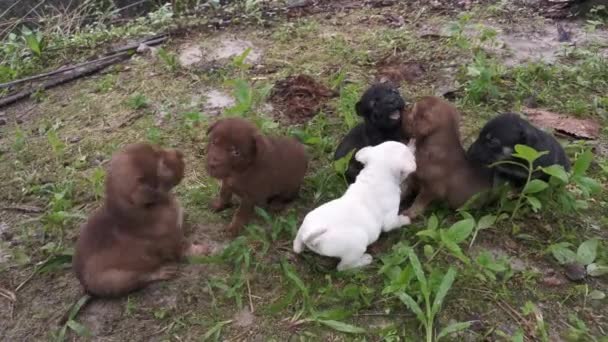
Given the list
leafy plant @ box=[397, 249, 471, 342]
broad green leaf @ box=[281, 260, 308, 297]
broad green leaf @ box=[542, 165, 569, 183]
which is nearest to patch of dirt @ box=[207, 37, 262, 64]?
broad green leaf @ box=[281, 260, 308, 297]

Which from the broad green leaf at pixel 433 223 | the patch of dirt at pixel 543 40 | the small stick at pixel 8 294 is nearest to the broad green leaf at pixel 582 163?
the broad green leaf at pixel 433 223

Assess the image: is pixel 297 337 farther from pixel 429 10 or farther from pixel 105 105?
pixel 429 10

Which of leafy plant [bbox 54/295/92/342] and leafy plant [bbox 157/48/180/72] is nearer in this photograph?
leafy plant [bbox 54/295/92/342]

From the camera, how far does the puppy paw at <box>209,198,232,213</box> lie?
14.4ft

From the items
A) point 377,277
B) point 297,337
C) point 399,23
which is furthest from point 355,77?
point 297,337

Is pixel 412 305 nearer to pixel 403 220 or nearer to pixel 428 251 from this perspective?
pixel 428 251

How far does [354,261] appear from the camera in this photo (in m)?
3.62

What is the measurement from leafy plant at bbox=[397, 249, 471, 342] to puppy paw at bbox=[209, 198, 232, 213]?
1.54m

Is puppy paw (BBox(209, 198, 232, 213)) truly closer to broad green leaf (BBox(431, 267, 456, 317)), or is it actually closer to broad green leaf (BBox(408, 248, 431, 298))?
broad green leaf (BBox(408, 248, 431, 298))

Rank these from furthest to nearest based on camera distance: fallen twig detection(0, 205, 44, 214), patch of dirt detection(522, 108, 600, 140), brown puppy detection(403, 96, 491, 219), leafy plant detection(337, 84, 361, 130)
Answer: leafy plant detection(337, 84, 361, 130) → patch of dirt detection(522, 108, 600, 140) → fallen twig detection(0, 205, 44, 214) → brown puppy detection(403, 96, 491, 219)

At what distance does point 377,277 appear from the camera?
3629 millimetres

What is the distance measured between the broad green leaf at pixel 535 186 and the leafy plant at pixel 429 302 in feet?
2.69

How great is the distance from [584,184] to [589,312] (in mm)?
867

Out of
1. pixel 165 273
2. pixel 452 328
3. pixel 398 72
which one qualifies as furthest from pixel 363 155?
pixel 398 72
